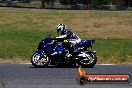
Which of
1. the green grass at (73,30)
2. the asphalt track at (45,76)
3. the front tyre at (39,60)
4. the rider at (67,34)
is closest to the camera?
the asphalt track at (45,76)

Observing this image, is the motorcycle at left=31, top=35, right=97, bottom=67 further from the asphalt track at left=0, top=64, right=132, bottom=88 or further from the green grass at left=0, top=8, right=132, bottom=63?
the green grass at left=0, top=8, right=132, bottom=63

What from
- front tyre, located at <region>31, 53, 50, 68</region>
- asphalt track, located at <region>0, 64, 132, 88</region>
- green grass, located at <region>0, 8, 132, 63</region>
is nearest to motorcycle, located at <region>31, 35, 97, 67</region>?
front tyre, located at <region>31, 53, 50, 68</region>

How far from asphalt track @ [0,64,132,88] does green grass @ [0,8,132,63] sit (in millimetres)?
2790

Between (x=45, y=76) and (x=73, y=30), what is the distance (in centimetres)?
1967

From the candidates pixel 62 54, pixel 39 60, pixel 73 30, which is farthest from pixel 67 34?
pixel 73 30

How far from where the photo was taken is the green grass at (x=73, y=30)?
2020cm

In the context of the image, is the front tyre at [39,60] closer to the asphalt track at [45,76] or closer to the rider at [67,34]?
the asphalt track at [45,76]

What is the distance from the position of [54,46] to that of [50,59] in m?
0.48

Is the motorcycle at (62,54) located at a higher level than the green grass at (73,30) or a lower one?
higher

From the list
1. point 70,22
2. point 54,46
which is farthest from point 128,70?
point 70,22

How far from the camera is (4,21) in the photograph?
3697 centimetres

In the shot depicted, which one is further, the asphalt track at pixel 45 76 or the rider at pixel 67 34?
the rider at pixel 67 34

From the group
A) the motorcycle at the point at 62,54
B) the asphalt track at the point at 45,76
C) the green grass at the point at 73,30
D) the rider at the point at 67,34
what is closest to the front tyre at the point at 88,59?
the motorcycle at the point at 62,54

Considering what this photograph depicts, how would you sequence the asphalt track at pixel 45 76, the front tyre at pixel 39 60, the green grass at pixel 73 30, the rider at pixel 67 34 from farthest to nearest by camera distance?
the green grass at pixel 73 30
the rider at pixel 67 34
the front tyre at pixel 39 60
the asphalt track at pixel 45 76
